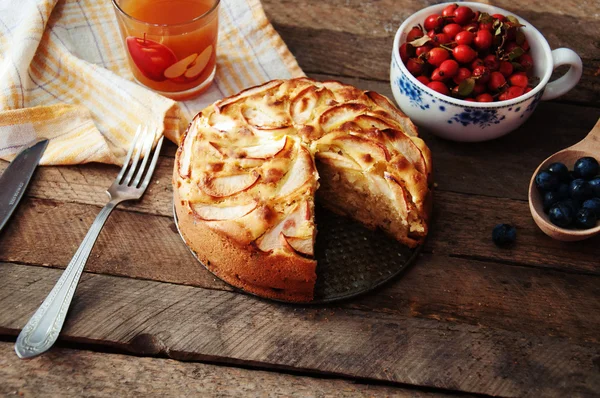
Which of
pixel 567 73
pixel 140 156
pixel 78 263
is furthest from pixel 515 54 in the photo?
pixel 78 263

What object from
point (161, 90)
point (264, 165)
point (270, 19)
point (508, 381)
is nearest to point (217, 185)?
point (264, 165)

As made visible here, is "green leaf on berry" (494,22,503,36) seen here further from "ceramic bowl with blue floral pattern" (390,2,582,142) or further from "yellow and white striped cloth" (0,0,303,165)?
"yellow and white striped cloth" (0,0,303,165)

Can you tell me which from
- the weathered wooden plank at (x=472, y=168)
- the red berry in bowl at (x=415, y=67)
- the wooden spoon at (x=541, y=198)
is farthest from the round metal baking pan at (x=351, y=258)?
the red berry in bowl at (x=415, y=67)

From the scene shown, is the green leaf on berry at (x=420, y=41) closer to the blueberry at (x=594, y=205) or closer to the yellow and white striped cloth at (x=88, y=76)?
the yellow and white striped cloth at (x=88, y=76)

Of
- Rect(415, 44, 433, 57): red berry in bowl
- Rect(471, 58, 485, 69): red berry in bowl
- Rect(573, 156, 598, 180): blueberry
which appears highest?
Rect(415, 44, 433, 57): red berry in bowl

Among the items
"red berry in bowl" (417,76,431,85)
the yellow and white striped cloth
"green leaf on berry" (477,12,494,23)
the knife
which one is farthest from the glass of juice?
"green leaf on berry" (477,12,494,23)

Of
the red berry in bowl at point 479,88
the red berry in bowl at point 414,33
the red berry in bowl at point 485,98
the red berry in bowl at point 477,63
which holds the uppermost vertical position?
the red berry in bowl at point 414,33
